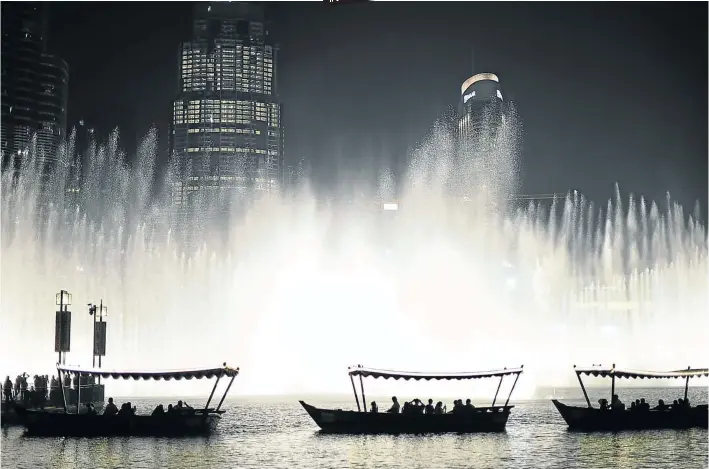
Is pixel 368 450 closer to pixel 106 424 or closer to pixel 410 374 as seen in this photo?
pixel 410 374

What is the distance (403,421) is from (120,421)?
15.1m

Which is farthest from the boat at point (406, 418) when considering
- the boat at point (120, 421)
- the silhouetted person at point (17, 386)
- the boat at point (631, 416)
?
the silhouetted person at point (17, 386)

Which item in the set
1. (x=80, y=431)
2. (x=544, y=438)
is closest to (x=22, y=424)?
(x=80, y=431)

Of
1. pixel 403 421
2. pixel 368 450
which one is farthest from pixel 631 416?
pixel 368 450

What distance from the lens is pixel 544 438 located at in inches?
1924

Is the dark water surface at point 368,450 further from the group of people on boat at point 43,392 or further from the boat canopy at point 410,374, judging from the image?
the boat canopy at point 410,374

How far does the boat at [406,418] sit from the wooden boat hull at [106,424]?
6457 mm

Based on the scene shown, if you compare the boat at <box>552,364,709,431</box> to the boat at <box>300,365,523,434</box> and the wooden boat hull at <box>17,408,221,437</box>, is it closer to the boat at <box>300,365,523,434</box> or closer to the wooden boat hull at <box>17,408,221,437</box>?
the boat at <box>300,365,523,434</box>

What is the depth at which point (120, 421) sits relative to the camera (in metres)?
46.9

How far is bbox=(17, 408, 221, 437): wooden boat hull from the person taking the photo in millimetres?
46375

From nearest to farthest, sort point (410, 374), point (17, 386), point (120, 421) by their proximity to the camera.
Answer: point (120, 421) → point (410, 374) → point (17, 386)

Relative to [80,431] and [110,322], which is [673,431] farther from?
[110,322]

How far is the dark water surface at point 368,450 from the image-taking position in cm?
3897

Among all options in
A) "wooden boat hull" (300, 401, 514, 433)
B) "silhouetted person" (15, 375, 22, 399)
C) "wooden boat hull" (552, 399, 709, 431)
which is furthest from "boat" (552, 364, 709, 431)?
"silhouetted person" (15, 375, 22, 399)
